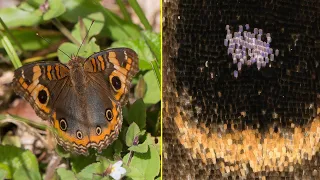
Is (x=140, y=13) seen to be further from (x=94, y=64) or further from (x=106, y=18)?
(x=94, y=64)

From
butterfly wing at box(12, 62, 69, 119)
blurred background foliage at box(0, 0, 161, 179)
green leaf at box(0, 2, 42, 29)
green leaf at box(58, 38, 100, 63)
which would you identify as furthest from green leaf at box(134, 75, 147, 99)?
green leaf at box(0, 2, 42, 29)

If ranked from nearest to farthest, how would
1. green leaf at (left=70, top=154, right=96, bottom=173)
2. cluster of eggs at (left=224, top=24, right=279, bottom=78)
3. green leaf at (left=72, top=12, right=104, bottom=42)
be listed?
cluster of eggs at (left=224, top=24, right=279, bottom=78)
green leaf at (left=70, top=154, right=96, bottom=173)
green leaf at (left=72, top=12, right=104, bottom=42)

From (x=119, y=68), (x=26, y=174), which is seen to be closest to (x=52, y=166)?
(x=26, y=174)

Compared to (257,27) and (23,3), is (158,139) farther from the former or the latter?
(23,3)

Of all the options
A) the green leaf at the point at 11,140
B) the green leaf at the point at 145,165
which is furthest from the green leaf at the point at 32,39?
the green leaf at the point at 145,165

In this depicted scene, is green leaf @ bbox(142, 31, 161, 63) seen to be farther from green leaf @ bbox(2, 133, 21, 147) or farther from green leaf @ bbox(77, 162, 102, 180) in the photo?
green leaf @ bbox(2, 133, 21, 147)

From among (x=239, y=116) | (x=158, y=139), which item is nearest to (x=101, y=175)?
(x=158, y=139)

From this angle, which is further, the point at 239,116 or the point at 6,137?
the point at 6,137
